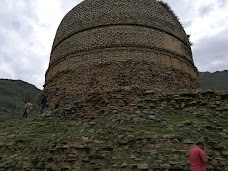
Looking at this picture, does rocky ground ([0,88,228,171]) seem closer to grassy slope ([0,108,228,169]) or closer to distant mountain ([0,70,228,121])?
grassy slope ([0,108,228,169])

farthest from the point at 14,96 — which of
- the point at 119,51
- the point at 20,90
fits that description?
the point at 119,51

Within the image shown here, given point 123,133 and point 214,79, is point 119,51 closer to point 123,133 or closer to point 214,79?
point 123,133

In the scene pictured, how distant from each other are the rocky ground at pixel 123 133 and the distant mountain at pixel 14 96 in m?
19.1

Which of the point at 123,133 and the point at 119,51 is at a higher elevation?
the point at 119,51

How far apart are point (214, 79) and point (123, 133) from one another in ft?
114

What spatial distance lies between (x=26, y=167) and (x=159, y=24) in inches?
341

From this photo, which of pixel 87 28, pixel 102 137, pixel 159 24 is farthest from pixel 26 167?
pixel 159 24

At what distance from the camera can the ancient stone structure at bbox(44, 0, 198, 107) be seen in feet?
36.4

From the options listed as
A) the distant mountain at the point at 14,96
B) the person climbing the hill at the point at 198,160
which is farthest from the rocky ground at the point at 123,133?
the distant mountain at the point at 14,96

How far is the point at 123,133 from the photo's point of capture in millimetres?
6492

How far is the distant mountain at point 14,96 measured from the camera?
92.8 ft

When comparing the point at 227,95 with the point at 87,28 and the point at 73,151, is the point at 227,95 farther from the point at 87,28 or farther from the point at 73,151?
Result: the point at 87,28

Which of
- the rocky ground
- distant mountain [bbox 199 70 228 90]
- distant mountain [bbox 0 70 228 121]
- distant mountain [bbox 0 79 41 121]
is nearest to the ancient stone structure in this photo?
the rocky ground

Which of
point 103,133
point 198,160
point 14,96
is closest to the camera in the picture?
A: point 198,160
